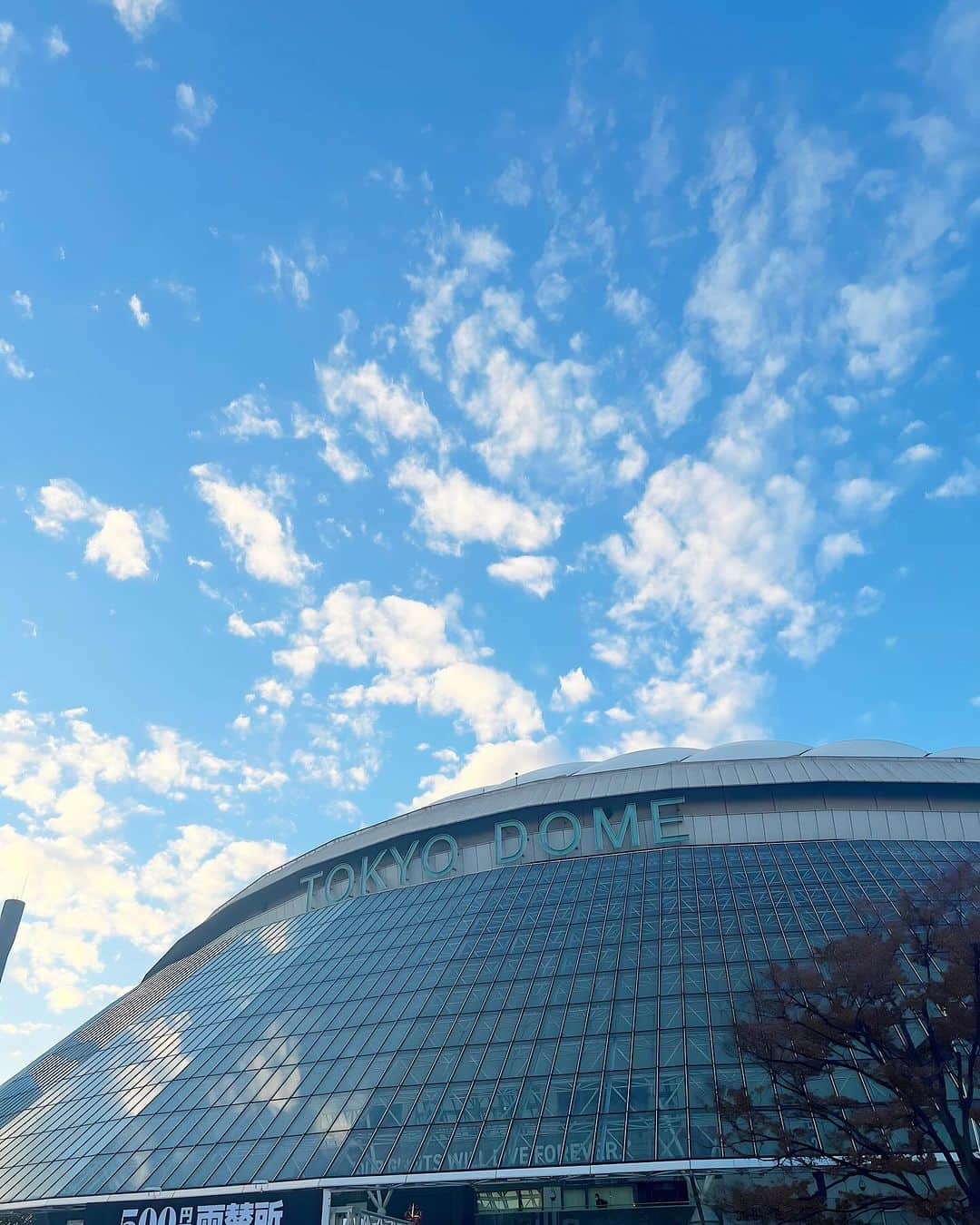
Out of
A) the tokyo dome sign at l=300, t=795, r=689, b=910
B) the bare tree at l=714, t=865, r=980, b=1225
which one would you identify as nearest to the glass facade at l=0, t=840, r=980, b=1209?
the tokyo dome sign at l=300, t=795, r=689, b=910

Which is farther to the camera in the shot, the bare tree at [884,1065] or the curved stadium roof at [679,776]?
the curved stadium roof at [679,776]

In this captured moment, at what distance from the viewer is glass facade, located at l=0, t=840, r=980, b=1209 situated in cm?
2769

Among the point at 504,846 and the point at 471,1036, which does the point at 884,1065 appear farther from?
the point at 504,846

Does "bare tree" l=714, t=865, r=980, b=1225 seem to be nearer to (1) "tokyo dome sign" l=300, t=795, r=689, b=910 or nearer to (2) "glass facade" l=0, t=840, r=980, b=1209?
(2) "glass facade" l=0, t=840, r=980, b=1209

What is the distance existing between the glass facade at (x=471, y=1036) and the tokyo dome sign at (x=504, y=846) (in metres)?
1.27

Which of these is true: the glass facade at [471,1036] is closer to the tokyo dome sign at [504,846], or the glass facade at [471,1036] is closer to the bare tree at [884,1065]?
the tokyo dome sign at [504,846]

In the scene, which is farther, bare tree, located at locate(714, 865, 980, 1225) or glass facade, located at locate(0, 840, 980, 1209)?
glass facade, located at locate(0, 840, 980, 1209)

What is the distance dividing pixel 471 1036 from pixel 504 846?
16.4 meters

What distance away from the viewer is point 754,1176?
83.6 ft

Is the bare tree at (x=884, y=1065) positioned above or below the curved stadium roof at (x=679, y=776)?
below

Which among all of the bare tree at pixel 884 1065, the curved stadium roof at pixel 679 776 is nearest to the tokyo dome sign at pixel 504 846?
the curved stadium roof at pixel 679 776

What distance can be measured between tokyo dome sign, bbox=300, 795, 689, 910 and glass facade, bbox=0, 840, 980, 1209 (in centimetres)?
127

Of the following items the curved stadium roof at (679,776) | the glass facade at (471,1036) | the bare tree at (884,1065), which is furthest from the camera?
the curved stadium roof at (679,776)

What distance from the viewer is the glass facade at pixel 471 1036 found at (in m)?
27.7
